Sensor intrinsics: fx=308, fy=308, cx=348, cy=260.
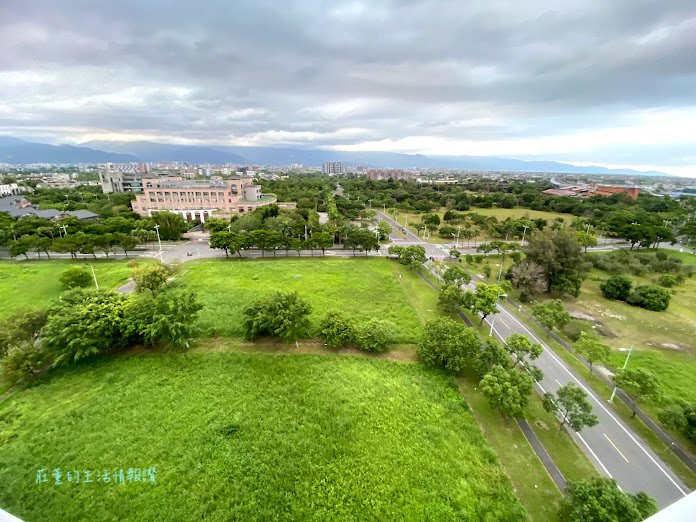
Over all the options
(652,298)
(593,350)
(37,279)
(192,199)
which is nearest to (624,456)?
(593,350)

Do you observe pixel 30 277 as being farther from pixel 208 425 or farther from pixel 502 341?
pixel 502 341

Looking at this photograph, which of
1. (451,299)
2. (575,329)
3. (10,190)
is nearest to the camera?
(575,329)

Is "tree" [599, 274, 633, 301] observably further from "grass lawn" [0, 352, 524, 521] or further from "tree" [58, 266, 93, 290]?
"tree" [58, 266, 93, 290]

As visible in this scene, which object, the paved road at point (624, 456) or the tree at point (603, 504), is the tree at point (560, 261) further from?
the tree at point (603, 504)

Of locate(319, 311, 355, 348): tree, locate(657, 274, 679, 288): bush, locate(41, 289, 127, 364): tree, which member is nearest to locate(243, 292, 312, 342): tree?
locate(319, 311, 355, 348): tree

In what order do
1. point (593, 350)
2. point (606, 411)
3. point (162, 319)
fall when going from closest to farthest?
point (606, 411), point (593, 350), point (162, 319)

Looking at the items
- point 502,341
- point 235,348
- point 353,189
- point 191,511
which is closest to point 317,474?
point 191,511

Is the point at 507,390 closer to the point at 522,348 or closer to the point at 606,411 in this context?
the point at 522,348
